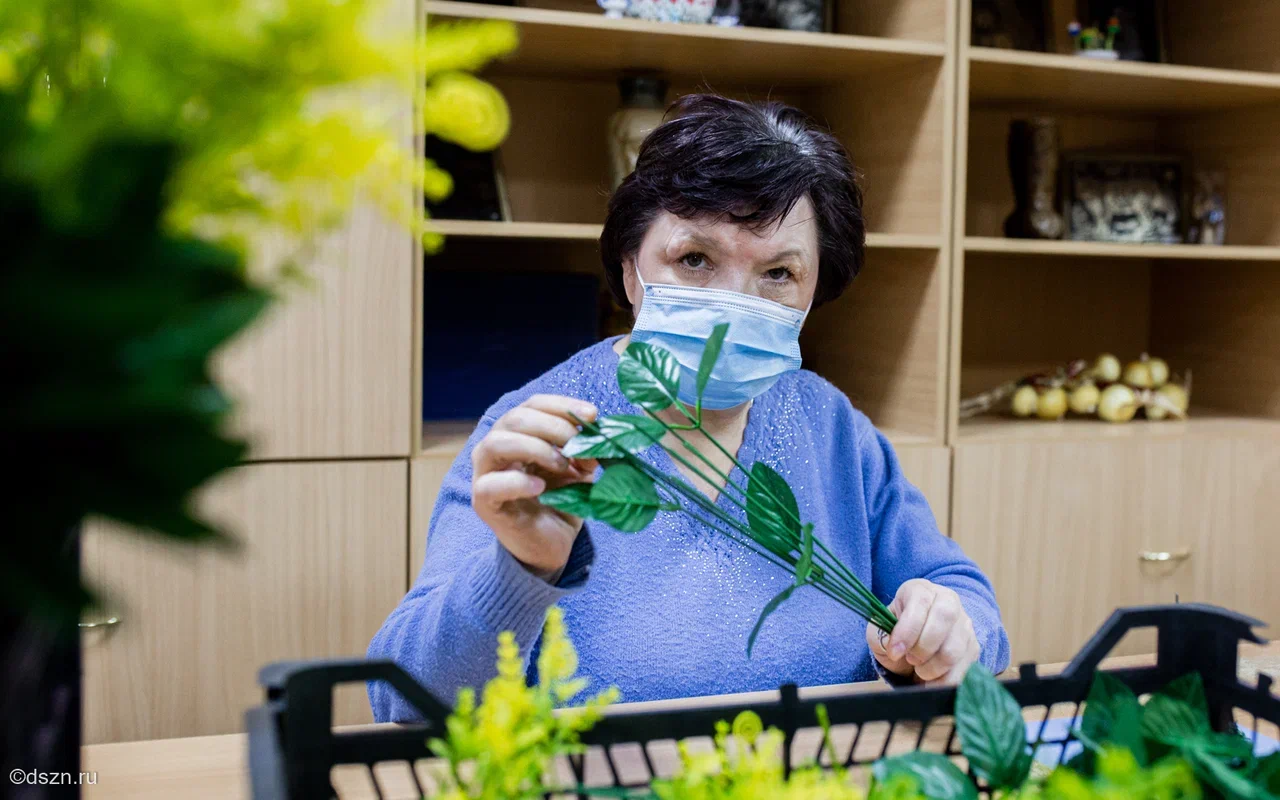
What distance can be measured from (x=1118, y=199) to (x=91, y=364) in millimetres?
2348

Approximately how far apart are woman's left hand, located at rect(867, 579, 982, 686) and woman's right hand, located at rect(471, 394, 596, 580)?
30 centimetres

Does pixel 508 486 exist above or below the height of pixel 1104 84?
below

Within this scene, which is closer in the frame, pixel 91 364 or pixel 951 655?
pixel 91 364

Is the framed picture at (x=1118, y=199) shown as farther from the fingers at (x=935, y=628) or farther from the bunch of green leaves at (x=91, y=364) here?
the bunch of green leaves at (x=91, y=364)

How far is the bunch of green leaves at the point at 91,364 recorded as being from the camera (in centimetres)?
27

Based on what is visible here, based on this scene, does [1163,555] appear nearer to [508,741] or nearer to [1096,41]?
[1096,41]

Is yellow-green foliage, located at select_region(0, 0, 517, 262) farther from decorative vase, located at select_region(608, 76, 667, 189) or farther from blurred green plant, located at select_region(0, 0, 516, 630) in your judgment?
decorative vase, located at select_region(608, 76, 667, 189)

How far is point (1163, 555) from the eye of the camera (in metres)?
2.13

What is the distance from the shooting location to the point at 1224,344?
95.7 inches

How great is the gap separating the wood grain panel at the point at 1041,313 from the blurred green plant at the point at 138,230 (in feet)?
7.42

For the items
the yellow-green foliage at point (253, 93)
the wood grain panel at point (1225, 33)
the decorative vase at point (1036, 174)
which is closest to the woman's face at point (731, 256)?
the yellow-green foliage at point (253, 93)

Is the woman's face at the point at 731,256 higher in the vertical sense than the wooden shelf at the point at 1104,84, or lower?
lower

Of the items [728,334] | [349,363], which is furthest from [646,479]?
[349,363]

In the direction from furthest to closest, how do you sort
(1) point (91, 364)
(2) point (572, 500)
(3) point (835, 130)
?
(3) point (835, 130) → (2) point (572, 500) → (1) point (91, 364)
